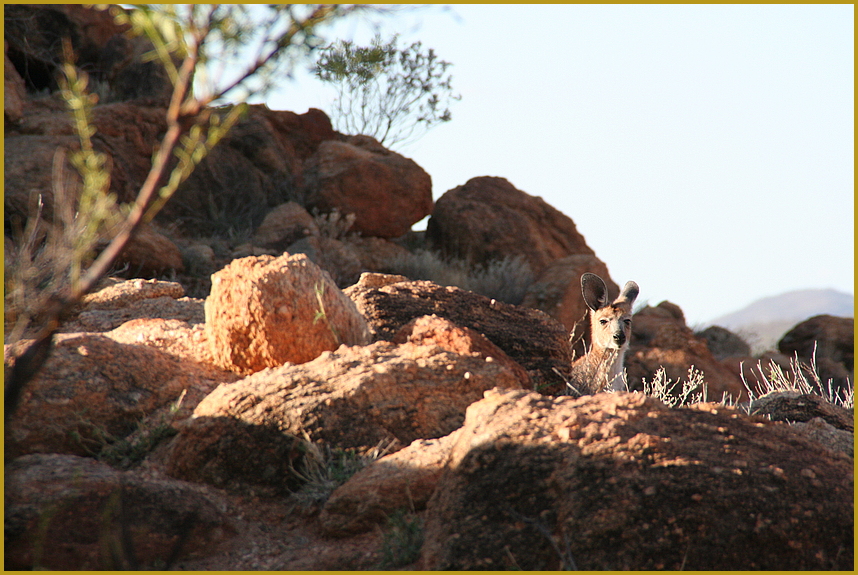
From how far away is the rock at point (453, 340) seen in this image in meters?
4.75

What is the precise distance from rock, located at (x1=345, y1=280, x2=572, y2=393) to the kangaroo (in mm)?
A: 215

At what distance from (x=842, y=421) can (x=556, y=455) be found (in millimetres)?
3082

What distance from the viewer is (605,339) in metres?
6.44

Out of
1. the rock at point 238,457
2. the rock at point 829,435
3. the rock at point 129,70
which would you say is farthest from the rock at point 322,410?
the rock at point 129,70

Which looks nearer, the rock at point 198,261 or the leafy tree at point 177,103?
the leafy tree at point 177,103

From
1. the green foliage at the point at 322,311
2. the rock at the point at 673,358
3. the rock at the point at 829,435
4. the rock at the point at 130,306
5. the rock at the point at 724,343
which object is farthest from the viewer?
the rock at the point at 724,343

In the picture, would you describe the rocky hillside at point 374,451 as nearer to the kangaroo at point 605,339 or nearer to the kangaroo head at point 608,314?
the kangaroo at point 605,339

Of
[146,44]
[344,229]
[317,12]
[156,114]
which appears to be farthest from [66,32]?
[317,12]

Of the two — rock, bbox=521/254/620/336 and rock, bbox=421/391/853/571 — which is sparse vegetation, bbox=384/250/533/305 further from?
rock, bbox=421/391/853/571

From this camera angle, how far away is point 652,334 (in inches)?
549

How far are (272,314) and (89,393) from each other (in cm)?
119

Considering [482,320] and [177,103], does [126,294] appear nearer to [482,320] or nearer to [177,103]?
[482,320]

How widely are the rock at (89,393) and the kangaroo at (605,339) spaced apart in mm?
3452

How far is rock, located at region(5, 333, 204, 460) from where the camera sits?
12.6ft
